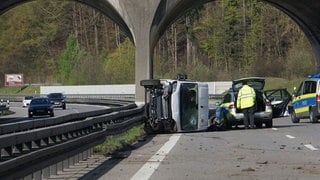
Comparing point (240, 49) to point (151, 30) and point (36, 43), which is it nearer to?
point (36, 43)

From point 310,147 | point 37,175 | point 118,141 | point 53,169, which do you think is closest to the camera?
point 37,175

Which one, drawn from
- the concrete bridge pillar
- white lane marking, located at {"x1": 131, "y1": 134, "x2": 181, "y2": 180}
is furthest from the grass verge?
the concrete bridge pillar

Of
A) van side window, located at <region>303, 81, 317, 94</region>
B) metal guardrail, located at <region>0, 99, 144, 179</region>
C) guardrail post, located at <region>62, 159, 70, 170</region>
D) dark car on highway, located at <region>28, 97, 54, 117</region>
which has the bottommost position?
dark car on highway, located at <region>28, 97, 54, 117</region>

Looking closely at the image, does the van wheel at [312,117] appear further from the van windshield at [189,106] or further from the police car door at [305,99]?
the van windshield at [189,106]

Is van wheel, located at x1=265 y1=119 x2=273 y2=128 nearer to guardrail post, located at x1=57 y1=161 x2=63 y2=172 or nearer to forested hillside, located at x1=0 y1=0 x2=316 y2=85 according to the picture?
guardrail post, located at x1=57 y1=161 x2=63 y2=172

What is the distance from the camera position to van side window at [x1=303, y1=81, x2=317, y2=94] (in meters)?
29.1

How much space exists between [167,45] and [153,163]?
100057mm

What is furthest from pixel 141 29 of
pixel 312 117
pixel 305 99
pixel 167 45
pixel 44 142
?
pixel 167 45

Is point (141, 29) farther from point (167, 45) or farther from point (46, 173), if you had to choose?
point (167, 45)

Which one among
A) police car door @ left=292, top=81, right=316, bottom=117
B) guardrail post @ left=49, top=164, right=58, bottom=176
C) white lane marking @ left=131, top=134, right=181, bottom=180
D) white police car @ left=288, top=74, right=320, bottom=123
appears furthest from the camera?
police car door @ left=292, top=81, right=316, bottom=117

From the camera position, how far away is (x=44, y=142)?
10734mm

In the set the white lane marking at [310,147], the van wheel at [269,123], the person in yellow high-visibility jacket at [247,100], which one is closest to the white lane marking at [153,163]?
the white lane marking at [310,147]

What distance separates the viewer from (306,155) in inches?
578

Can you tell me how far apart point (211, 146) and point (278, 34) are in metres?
83.4
